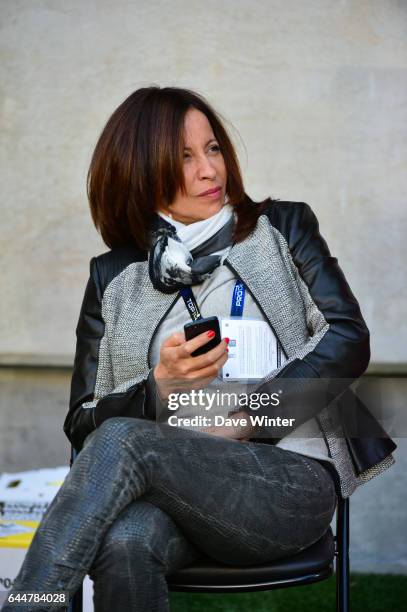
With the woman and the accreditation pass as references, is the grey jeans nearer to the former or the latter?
the woman

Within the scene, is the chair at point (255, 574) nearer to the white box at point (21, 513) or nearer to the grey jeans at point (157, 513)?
the grey jeans at point (157, 513)

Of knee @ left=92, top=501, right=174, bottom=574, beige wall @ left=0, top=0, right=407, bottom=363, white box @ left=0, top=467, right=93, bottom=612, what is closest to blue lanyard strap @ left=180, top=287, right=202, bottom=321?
knee @ left=92, top=501, right=174, bottom=574

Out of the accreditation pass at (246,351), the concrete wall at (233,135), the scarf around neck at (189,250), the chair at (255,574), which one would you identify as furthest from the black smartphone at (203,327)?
the concrete wall at (233,135)

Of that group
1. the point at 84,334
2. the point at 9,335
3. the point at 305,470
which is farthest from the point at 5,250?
the point at 305,470

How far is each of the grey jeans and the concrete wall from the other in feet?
6.51

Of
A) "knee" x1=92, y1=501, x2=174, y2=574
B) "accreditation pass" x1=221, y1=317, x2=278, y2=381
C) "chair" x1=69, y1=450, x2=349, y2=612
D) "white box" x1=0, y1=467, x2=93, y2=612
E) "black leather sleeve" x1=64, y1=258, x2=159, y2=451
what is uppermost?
"accreditation pass" x1=221, y1=317, x2=278, y2=381

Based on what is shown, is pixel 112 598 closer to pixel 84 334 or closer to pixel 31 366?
pixel 84 334

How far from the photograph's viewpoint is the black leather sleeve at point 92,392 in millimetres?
2287

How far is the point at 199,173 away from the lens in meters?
2.48

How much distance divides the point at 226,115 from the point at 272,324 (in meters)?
1.93

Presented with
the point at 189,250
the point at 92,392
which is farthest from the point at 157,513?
the point at 189,250

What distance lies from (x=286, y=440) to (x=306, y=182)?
6.68 ft

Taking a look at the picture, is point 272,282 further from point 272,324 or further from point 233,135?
point 233,135

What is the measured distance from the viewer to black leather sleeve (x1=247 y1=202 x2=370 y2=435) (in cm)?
214
